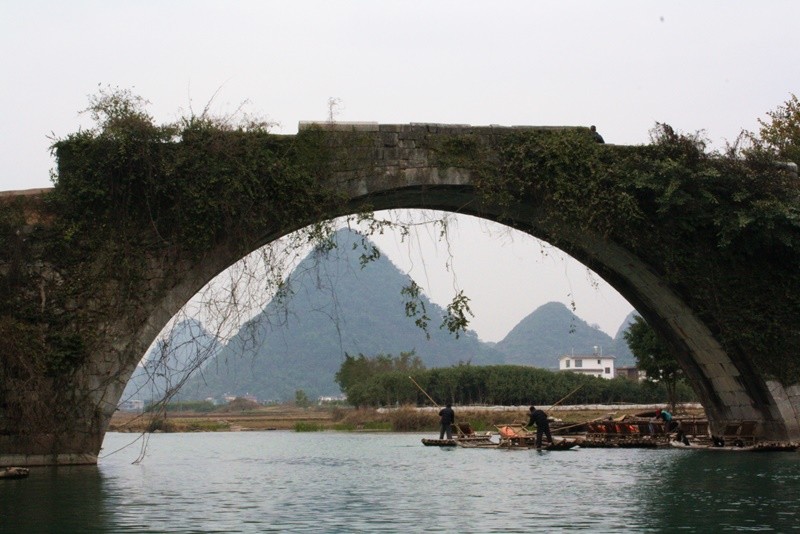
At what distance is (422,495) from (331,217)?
5.61m

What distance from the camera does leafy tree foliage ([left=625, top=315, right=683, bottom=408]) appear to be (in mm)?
33688

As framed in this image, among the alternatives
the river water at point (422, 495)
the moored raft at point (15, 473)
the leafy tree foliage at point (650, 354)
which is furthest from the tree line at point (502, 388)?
the moored raft at point (15, 473)

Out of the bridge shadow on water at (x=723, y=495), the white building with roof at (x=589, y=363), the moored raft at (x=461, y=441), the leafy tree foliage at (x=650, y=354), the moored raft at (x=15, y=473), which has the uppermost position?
the white building with roof at (x=589, y=363)

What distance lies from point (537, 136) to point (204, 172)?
5.53 metres

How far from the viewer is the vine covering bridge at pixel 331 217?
16.9m

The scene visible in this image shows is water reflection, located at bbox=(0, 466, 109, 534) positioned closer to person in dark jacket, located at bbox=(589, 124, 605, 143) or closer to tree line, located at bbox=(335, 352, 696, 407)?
person in dark jacket, located at bbox=(589, 124, 605, 143)

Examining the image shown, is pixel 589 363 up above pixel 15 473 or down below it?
above

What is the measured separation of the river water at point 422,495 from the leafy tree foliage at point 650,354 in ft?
40.0

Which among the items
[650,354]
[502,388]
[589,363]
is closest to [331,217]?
[650,354]

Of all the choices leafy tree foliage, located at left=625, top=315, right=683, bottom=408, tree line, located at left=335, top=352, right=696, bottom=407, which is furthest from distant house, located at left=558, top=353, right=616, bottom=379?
leafy tree foliage, located at left=625, top=315, right=683, bottom=408

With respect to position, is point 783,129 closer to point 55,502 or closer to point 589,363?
point 55,502

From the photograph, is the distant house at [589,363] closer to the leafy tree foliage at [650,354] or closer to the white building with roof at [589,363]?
the white building with roof at [589,363]

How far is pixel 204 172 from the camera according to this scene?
17422mm

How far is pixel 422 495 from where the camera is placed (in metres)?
13.9
